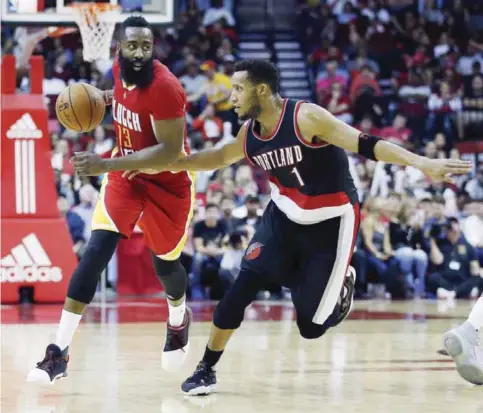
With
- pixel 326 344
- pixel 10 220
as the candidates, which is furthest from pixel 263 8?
pixel 326 344

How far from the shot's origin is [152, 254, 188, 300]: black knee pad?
7.18 m

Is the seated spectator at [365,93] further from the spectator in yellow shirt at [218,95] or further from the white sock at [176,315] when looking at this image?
the white sock at [176,315]

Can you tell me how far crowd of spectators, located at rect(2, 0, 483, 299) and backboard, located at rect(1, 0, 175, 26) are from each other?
259cm

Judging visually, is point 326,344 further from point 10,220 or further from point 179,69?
point 179,69

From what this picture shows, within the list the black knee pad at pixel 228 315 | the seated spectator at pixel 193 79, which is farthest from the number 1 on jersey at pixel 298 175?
the seated spectator at pixel 193 79

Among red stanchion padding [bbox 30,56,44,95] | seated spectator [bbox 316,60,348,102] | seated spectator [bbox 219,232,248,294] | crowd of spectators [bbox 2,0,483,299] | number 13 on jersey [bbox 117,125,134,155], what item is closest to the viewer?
number 13 on jersey [bbox 117,125,134,155]

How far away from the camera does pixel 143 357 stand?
25.5 feet

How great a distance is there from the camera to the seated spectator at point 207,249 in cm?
1327

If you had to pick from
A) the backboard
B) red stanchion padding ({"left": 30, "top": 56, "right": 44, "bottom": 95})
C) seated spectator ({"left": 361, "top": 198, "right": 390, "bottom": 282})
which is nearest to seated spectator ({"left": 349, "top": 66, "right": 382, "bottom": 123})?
seated spectator ({"left": 361, "top": 198, "right": 390, "bottom": 282})

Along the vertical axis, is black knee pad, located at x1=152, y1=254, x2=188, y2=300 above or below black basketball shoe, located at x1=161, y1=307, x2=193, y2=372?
above

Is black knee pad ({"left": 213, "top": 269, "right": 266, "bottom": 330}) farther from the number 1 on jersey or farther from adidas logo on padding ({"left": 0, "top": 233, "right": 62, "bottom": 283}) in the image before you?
adidas logo on padding ({"left": 0, "top": 233, "right": 62, "bottom": 283})

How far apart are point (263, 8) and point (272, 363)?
14.4 metres

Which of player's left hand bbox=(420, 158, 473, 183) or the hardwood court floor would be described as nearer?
player's left hand bbox=(420, 158, 473, 183)

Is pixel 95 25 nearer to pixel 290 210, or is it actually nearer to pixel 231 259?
pixel 231 259
